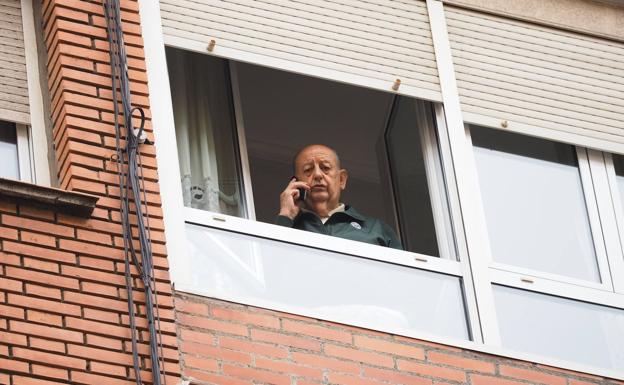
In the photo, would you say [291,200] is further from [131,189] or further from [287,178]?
[131,189]

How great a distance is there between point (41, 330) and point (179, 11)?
8.37 ft

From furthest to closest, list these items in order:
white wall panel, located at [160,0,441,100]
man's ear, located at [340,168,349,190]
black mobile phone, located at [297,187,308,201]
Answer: man's ear, located at [340,168,349,190]
black mobile phone, located at [297,187,308,201]
white wall panel, located at [160,0,441,100]

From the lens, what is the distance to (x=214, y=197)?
41.4 ft

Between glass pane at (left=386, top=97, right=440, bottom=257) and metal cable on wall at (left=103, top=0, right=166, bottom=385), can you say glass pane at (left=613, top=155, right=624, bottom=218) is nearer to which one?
glass pane at (left=386, top=97, right=440, bottom=257)

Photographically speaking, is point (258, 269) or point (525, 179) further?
point (525, 179)

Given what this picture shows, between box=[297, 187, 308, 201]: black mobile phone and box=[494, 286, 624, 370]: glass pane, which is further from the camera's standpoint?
box=[297, 187, 308, 201]: black mobile phone

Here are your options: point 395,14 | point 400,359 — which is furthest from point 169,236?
point 395,14

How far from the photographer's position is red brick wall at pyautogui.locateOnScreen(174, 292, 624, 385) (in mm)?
11406

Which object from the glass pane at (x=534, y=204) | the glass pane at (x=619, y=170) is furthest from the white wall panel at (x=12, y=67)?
the glass pane at (x=619, y=170)

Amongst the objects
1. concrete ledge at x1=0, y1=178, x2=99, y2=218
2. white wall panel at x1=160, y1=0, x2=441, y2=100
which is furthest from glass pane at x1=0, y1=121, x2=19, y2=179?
white wall panel at x1=160, y1=0, x2=441, y2=100

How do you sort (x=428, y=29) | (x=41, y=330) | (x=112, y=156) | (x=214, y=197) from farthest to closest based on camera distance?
1. (x=428, y=29)
2. (x=214, y=197)
3. (x=112, y=156)
4. (x=41, y=330)

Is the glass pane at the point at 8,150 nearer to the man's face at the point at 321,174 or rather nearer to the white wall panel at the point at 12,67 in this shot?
the white wall panel at the point at 12,67

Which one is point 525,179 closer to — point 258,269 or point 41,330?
point 258,269

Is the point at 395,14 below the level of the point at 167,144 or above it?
above
